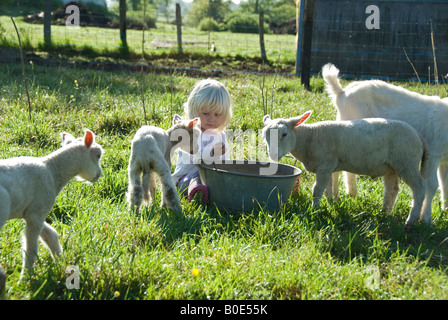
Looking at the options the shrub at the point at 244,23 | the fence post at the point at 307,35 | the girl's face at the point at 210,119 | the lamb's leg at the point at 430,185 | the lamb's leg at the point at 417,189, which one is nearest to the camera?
the lamb's leg at the point at 417,189

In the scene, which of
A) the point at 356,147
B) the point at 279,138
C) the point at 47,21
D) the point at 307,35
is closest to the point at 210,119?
the point at 279,138

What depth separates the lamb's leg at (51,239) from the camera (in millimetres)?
2965

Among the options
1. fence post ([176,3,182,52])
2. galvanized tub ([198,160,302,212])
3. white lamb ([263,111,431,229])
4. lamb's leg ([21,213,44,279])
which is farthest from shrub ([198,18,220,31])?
lamb's leg ([21,213,44,279])

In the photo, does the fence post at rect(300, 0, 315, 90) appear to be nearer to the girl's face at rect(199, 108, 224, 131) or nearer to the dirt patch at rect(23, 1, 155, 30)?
the girl's face at rect(199, 108, 224, 131)

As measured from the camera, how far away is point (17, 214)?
2.74m

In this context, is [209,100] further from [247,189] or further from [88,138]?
[88,138]

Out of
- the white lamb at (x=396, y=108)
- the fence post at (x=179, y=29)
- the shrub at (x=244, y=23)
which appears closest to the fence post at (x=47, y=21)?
the fence post at (x=179, y=29)

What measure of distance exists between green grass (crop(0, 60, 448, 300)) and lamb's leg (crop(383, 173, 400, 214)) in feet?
0.29

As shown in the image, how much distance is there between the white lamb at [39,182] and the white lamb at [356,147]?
1.48 meters

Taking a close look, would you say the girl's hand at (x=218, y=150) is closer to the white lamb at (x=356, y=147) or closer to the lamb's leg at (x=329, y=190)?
the white lamb at (x=356, y=147)

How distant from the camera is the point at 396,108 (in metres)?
4.43

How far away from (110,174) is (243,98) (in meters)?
3.63

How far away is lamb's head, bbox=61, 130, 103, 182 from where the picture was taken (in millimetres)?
3051

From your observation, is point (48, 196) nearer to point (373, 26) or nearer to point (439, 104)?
point (439, 104)
